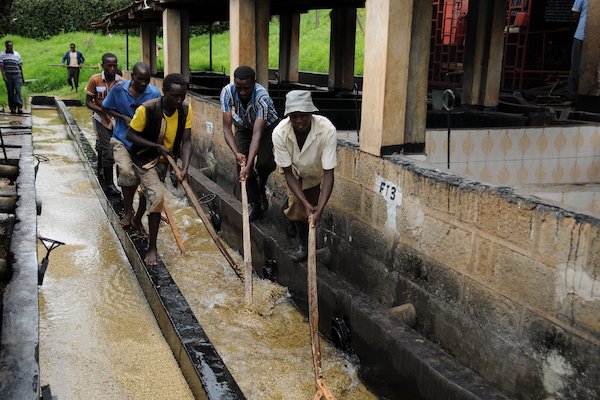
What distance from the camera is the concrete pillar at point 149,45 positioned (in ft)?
57.0

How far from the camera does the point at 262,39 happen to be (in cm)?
930

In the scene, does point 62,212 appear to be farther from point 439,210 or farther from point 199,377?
point 439,210

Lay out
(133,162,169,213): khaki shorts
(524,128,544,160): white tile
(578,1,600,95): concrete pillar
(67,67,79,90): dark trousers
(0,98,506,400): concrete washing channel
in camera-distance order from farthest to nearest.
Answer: (67,67,79,90): dark trousers → (578,1,600,95): concrete pillar → (524,128,544,160): white tile → (133,162,169,213): khaki shorts → (0,98,506,400): concrete washing channel

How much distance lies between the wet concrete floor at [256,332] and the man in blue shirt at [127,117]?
662mm

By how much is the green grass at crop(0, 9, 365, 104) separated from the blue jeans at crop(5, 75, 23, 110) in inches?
89.0

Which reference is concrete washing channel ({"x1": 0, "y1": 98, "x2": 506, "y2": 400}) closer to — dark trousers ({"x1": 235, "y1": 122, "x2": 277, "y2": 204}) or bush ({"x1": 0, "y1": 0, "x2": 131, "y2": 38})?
dark trousers ({"x1": 235, "y1": 122, "x2": 277, "y2": 204})

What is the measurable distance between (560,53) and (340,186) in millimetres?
9539

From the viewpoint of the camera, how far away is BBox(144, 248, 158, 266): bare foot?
611cm

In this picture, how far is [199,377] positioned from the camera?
4.13 meters

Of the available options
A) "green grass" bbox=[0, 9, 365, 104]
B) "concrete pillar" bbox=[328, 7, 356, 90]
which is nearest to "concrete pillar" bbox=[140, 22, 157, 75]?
"green grass" bbox=[0, 9, 365, 104]

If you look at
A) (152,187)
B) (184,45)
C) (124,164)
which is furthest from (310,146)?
(184,45)

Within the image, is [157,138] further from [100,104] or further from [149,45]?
[149,45]

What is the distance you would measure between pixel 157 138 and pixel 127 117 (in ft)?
2.65

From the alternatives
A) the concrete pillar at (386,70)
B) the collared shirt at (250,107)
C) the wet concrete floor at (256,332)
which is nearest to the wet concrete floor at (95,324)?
the wet concrete floor at (256,332)
